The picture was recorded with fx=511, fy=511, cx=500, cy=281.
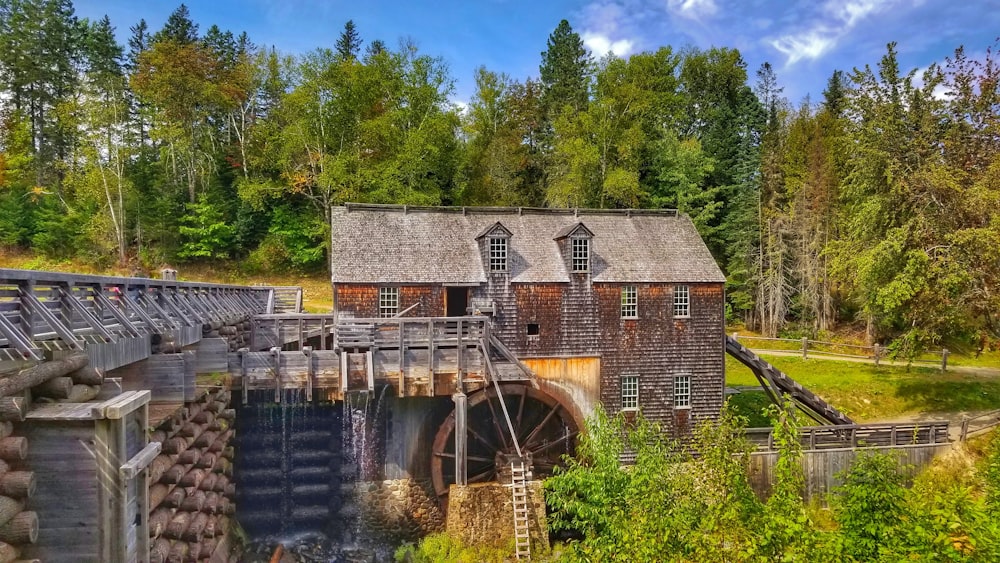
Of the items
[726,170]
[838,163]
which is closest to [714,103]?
[726,170]

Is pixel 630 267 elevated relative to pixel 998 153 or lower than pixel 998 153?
lower

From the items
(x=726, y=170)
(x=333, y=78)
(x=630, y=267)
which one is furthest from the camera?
(x=726, y=170)

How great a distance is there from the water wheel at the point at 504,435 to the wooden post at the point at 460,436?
1.11 meters

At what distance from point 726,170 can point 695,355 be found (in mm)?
20871

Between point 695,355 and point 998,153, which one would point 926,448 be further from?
point 998,153

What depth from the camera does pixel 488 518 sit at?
1386 centimetres

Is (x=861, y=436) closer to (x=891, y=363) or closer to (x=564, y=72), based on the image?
(x=891, y=363)

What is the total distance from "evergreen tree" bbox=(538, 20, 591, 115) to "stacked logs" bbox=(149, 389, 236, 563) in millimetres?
29350

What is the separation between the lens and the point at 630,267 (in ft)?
57.0

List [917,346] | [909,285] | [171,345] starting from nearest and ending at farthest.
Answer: [171,345]
[909,285]
[917,346]

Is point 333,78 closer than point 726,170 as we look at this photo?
Yes

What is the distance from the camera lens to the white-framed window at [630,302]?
56.1ft

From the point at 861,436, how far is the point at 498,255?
13629 mm

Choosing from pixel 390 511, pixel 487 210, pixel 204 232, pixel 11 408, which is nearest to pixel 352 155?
pixel 204 232
